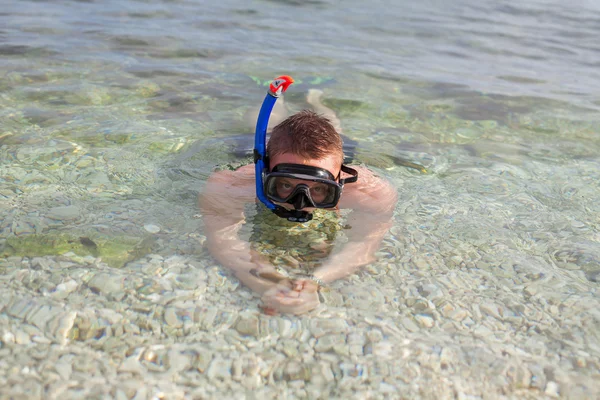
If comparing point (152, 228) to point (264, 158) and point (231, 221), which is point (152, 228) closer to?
point (231, 221)

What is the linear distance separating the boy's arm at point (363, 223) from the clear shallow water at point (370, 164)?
9cm

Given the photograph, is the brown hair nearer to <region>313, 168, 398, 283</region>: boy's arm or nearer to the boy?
the boy

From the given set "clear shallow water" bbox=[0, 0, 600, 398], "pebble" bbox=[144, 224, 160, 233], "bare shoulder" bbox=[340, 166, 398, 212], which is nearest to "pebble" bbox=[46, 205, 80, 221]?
"clear shallow water" bbox=[0, 0, 600, 398]

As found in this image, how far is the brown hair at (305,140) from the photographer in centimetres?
315

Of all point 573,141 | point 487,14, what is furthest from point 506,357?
point 487,14

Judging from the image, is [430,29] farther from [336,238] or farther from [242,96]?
[336,238]

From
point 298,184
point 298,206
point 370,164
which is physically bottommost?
point 370,164

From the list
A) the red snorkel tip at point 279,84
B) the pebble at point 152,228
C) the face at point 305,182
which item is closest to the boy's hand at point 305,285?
the face at point 305,182

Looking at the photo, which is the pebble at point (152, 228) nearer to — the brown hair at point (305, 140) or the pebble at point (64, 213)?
the pebble at point (64, 213)

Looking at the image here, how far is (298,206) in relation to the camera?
3049 mm

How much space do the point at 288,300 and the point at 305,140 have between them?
1.03 metres

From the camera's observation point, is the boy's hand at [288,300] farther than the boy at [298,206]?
No

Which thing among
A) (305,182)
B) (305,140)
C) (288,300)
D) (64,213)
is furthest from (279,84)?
(64,213)

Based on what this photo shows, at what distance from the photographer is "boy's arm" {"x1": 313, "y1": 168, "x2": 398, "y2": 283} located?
2921 millimetres
